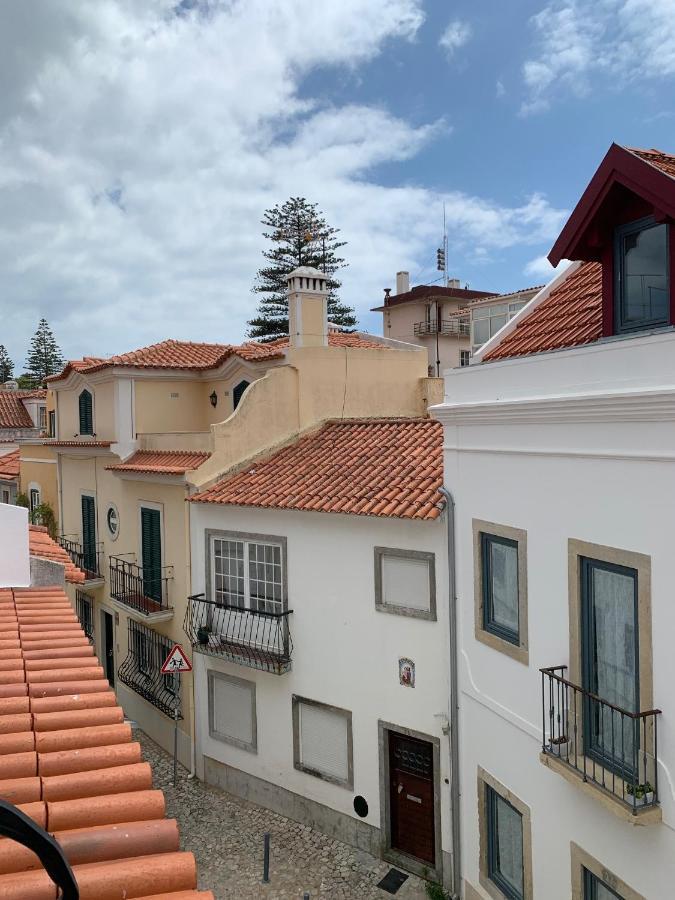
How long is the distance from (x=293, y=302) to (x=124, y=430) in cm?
583

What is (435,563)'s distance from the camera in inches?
480

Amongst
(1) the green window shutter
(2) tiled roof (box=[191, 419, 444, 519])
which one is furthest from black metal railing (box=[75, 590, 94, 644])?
(2) tiled roof (box=[191, 419, 444, 519])

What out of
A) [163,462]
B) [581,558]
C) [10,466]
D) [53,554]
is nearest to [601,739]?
[581,558]

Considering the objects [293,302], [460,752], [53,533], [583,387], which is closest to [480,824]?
[460,752]

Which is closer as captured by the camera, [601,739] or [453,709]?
[601,739]

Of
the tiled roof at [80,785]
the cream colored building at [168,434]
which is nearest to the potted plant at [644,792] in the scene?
the tiled roof at [80,785]

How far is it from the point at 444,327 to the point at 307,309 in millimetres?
25360

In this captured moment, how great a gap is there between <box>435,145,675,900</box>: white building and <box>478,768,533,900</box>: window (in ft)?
0.10

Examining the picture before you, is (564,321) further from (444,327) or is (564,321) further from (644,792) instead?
(444,327)

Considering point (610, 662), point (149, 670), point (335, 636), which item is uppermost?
point (610, 662)

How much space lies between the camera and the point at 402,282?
1807 inches

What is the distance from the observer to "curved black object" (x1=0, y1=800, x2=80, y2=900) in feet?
8.79

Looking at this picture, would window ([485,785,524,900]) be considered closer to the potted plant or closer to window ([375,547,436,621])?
window ([375,547,436,621])

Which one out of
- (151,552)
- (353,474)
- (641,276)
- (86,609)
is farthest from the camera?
(86,609)
